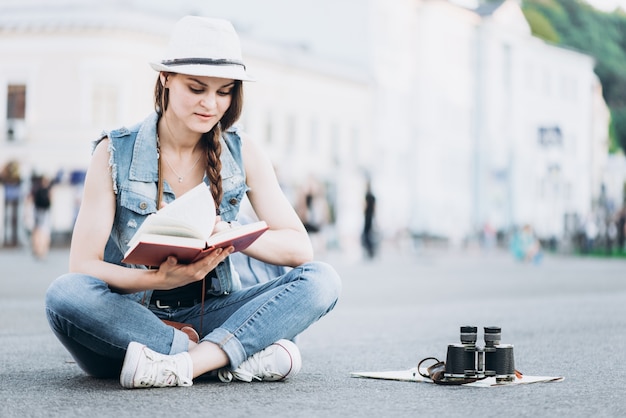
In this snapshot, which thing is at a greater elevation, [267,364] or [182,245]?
[182,245]

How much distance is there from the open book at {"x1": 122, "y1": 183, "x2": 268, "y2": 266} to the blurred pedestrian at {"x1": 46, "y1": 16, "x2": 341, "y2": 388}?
111mm

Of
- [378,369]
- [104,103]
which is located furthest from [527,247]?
[378,369]

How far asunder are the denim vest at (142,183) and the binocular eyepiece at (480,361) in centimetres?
102

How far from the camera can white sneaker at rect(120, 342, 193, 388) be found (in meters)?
4.98

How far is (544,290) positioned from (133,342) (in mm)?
12131

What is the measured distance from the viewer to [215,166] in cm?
536

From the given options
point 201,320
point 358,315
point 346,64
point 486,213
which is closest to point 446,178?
point 486,213

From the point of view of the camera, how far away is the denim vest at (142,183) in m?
5.20

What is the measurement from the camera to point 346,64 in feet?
176

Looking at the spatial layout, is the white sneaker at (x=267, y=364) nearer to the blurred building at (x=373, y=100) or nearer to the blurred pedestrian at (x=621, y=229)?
the blurred building at (x=373, y=100)

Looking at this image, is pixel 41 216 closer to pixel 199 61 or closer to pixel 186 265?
pixel 199 61

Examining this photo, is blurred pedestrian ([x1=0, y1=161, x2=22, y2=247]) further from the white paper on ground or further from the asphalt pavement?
the white paper on ground

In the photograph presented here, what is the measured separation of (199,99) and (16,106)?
39179mm

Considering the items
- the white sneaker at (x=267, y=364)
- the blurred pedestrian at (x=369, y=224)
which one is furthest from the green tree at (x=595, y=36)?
the white sneaker at (x=267, y=364)
